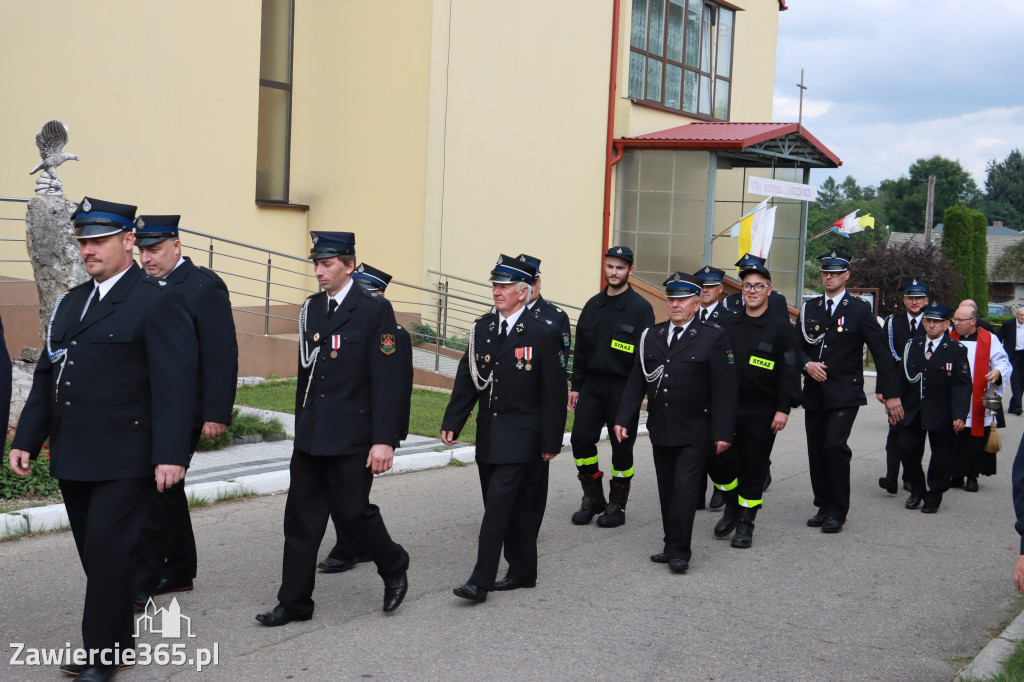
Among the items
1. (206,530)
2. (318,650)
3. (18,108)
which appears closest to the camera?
(318,650)

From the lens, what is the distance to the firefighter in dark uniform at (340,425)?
17.7 ft

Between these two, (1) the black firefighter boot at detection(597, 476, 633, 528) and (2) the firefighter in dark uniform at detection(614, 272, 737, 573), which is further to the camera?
(1) the black firefighter boot at detection(597, 476, 633, 528)

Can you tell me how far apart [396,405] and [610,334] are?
2.87m

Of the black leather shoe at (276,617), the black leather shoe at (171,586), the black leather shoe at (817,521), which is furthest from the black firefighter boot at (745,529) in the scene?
the black leather shoe at (171,586)

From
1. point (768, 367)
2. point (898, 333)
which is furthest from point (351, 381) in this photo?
point (898, 333)

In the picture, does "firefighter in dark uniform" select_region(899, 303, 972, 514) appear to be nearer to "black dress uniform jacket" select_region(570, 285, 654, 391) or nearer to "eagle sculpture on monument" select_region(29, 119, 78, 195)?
"black dress uniform jacket" select_region(570, 285, 654, 391)

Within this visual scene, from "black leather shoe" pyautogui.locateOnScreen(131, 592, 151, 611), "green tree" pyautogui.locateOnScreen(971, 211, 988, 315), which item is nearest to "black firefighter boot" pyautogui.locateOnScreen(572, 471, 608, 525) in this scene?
"black leather shoe" pyautogui.locateOnScreen(131, 592, 151, 611)

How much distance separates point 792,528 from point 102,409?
549 cm

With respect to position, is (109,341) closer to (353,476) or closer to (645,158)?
(353,476)

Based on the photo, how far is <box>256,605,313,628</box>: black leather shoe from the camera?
5336mm

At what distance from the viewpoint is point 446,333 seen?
1698 centimetres

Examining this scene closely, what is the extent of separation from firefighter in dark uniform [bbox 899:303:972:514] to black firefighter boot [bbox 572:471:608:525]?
297cm

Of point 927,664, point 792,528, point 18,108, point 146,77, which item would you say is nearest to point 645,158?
point 146,77

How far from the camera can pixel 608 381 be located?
807cm
